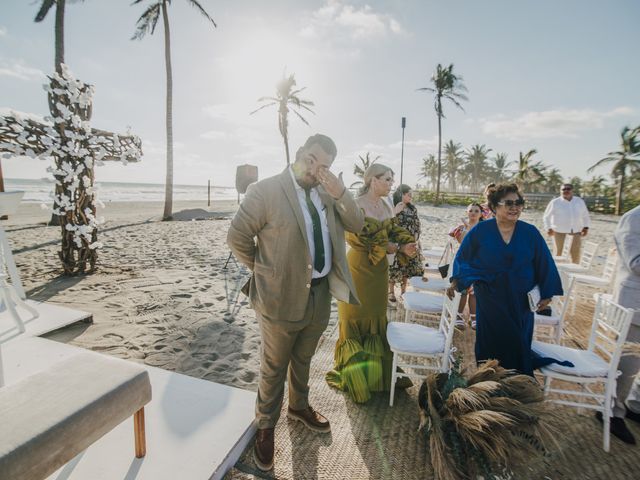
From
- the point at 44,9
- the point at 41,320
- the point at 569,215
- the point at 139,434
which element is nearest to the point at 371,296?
the point at 139,434

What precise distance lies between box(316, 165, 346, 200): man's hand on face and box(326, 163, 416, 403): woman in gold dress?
36.9 inches

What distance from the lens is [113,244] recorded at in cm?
867

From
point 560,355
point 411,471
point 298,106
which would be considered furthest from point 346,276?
point 298,106

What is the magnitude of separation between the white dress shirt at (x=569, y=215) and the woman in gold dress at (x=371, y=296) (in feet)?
20.3

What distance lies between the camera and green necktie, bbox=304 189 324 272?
2.04m

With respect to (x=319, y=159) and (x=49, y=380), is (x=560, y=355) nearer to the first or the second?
(x=319, y=159)

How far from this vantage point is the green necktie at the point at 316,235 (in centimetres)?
204

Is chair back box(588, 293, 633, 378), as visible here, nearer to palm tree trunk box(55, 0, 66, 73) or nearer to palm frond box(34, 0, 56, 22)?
palm tree trunk box(55, 0, 66, 73)

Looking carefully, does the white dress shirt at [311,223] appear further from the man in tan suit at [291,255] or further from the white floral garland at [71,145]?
the white floral garland at [71,145]

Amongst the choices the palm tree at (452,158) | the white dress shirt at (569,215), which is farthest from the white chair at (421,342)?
the palm tree at (452,158)

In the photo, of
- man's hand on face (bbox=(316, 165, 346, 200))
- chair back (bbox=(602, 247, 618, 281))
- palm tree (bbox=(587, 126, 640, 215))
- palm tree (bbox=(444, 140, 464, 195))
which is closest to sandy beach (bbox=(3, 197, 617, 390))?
man's hand on face (bbox=(316, 165, 346, 200))

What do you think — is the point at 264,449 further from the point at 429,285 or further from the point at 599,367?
the point at 429,285

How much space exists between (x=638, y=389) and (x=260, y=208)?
11.2 ft

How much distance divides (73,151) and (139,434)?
4982 mm
